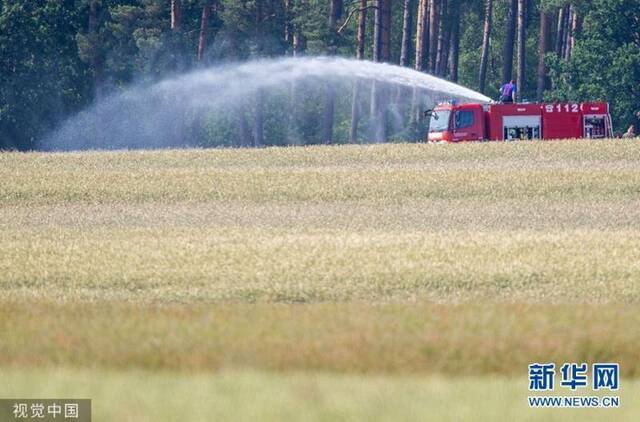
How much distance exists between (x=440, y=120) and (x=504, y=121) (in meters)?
2.43

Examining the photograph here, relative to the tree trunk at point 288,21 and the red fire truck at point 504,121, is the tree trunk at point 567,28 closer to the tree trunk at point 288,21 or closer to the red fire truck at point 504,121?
the tree trunk at point 288,21

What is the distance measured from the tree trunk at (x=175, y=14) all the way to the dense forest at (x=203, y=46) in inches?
2.0

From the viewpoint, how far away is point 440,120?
175 ft

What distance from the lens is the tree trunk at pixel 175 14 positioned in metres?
76.1

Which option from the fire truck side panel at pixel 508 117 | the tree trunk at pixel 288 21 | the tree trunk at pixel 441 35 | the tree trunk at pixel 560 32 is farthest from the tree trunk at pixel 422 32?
the fire truck side panel at pixel 508 117

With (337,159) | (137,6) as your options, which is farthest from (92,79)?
(337,159)

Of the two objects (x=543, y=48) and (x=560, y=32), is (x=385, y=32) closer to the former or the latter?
(x=543, y=48)

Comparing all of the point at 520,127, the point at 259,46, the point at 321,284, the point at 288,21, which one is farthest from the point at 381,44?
the point at 321,284

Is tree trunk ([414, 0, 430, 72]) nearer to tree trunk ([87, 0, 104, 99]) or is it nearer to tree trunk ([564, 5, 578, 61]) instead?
tree trunk ([564, 5, 578, 61])

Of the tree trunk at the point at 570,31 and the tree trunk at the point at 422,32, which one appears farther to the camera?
the tree trunk at the point at 570,31

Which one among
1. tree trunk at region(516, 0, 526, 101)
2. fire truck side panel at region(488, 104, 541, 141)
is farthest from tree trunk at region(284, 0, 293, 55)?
fire truck side panel at region(488, 104, 541, 141)

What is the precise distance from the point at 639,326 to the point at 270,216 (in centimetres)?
1711

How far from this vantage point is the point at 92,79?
265ft

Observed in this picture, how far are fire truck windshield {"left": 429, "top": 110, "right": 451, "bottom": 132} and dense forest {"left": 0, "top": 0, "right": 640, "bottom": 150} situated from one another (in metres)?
17.6
